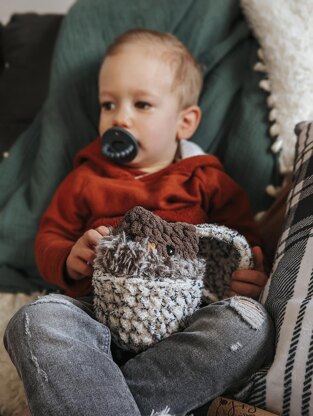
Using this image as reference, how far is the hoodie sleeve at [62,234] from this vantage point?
97 cm

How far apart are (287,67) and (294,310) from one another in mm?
558

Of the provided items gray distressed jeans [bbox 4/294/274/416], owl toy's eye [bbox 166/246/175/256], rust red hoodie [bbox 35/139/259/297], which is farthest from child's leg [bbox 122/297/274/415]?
rust red hoodie [bbox 35/139/259/297]

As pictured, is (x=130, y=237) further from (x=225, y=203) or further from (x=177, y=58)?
(x=177, y=58)

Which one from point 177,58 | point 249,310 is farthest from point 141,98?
point 249,310

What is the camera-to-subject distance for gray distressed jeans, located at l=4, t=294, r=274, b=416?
2.23 feet

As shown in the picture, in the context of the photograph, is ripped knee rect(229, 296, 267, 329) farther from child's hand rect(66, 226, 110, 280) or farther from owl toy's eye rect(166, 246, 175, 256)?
child's hand rect(66, 226, 110, 280)

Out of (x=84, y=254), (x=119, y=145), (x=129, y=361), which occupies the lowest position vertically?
(x=129, y=361)

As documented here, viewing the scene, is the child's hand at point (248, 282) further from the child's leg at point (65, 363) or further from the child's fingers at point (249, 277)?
the child's leg at point (65, 363)

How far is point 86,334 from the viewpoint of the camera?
0.76 m

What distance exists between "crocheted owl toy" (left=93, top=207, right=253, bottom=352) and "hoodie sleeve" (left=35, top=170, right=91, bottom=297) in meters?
0.17

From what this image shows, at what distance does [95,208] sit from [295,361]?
1.58 feet

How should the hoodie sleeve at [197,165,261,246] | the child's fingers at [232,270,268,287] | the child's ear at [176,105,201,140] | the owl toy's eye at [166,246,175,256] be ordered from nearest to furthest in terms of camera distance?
→ 1. the owl toy's eye at [166,246,175,256]
2. the child's fingers at [232,270,268,287]
3. the hoodie sleeve at [197,165,261,246]
4. the child's ear at [176,105,201,140]

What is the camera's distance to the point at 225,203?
3.42 ft

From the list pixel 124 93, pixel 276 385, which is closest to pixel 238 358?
pixel 276 385
